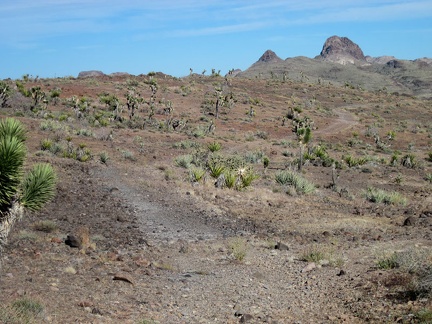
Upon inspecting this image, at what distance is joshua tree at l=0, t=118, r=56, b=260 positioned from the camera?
6859 millimetres

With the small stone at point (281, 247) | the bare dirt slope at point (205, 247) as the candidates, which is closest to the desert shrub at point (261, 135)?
the bare dirt slope at point (205, 247)

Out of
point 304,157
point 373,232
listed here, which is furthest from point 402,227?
point 304,157

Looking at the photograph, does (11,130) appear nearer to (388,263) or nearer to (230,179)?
(388,263)

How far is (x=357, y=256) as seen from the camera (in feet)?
39.3

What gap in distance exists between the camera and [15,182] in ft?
23.0

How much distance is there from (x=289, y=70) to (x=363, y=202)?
13810 centimetres

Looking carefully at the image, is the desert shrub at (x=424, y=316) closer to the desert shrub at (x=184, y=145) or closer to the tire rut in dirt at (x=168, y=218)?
the tire rut in dirt at (x=168, y=218)

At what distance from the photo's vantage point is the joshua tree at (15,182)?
6859mm

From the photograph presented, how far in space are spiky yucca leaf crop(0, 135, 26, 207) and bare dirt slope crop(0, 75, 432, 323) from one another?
171cm

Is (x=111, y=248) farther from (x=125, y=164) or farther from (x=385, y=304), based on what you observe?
(x=125, y=164)

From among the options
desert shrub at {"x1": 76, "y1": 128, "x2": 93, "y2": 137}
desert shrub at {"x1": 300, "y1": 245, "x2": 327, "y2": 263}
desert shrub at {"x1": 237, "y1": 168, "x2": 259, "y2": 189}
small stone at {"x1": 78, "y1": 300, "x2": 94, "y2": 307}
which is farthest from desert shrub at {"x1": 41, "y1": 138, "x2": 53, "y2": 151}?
small stone at {"x1": 78, "y1": 300, "x2": 94, "y2": 307}

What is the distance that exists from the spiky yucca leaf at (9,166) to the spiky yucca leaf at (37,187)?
32cm

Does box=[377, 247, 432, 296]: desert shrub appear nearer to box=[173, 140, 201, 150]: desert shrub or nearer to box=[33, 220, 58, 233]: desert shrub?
box=[33, 220, 58, 233]: desert shrub

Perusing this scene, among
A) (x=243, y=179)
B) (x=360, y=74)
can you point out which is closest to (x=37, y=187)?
(x=243, y=179)
